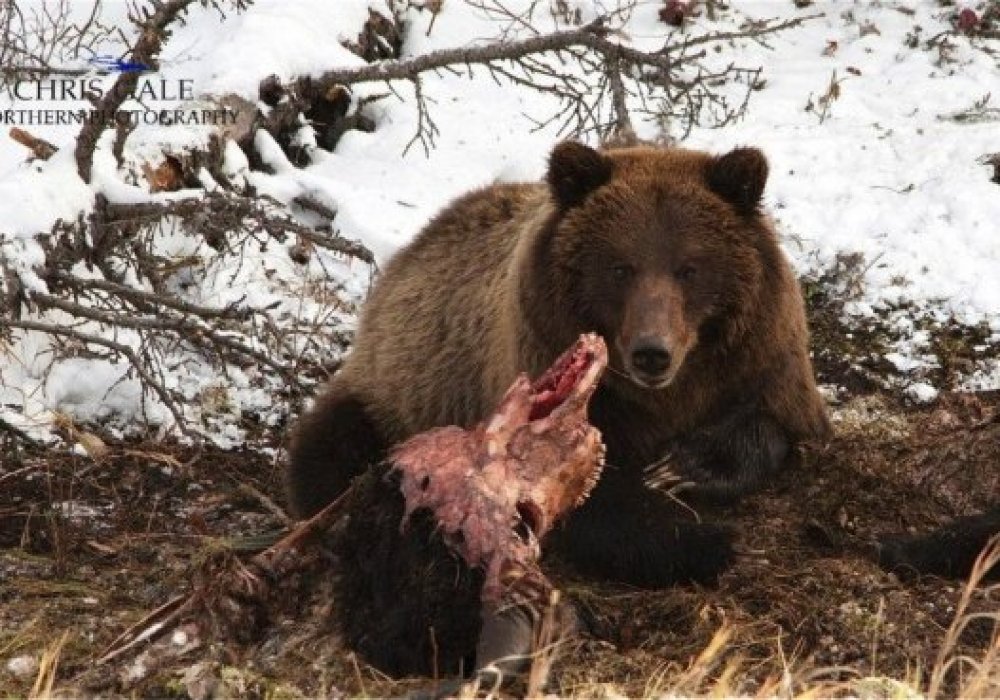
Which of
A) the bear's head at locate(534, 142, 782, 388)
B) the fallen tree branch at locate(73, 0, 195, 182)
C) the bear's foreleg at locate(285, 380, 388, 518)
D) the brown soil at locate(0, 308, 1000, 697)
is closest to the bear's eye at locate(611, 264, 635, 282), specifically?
the bear's head at locate(534, 142, 782, 388)

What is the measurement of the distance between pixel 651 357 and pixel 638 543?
0.60 metres

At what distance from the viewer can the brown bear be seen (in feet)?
14.7

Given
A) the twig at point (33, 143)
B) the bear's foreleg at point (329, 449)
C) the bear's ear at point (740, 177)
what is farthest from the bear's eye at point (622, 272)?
the twig at point (33, 143)

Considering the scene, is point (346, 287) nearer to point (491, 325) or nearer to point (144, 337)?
point (144, 337)

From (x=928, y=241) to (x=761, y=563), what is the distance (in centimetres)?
309

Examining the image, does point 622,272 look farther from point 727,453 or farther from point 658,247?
point 727,453

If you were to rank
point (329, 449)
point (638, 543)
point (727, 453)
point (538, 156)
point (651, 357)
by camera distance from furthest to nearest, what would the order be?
1. point (538, 156)
2. point (329, 449)
3. point (727, 453)
4. point (638, 543)
5. point (651, 357)

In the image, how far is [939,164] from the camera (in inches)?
308

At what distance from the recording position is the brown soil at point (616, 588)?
3893 millimetres

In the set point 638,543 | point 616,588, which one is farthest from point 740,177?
point 616,588

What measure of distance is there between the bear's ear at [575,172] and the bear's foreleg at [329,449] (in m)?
1.28

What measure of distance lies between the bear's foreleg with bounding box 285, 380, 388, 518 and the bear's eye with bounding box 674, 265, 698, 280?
4.72ft

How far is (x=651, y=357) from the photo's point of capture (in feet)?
14.1

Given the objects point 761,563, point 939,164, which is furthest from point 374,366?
point 939,164
